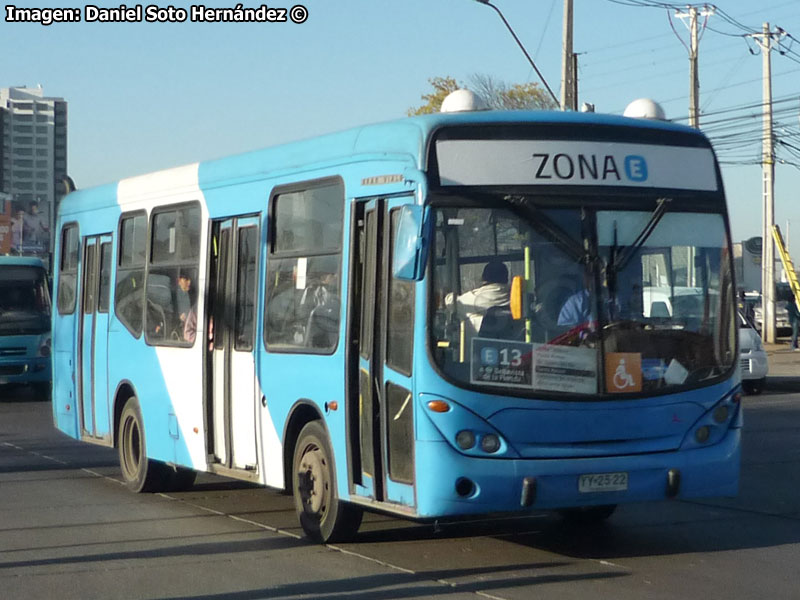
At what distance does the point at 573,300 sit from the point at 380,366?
51.6 inches

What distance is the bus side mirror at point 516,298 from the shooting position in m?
8.28

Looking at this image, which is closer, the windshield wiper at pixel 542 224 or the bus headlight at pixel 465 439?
the bus headlight at pixel 465 439

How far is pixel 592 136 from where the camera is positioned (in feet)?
28.8

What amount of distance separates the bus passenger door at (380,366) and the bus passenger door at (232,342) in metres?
1.62

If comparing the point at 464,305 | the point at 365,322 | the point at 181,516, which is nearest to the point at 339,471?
the point at 365,322

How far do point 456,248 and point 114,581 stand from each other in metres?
2.92

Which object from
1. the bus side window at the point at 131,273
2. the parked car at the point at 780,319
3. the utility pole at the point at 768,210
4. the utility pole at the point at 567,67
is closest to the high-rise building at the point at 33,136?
the parked car at the point at 780,319

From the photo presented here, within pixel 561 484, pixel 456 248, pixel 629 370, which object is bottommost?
pixel 561 484

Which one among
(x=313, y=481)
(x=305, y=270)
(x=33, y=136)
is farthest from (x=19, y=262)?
(x=33, y=136)

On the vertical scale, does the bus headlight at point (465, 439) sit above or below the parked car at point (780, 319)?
below

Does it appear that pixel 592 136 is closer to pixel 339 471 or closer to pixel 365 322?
pixel 365 322

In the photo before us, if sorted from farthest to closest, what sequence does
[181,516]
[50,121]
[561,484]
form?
[50,121]
[181,516]
[561,484]

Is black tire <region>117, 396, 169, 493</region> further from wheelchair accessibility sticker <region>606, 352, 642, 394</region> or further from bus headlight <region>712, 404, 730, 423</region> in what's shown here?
bus headlight <region>712, 404, 730, 423</region>

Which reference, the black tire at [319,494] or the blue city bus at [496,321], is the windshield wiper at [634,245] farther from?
the black tire at [319,494]
